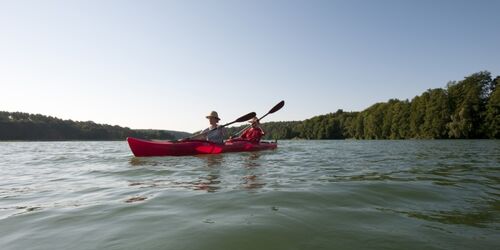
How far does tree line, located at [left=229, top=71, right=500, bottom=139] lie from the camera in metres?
48.6

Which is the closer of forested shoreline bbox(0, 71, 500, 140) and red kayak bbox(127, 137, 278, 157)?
red kayak bbox(127, 137, 278, 157)

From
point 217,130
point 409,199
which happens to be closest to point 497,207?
point 409,199

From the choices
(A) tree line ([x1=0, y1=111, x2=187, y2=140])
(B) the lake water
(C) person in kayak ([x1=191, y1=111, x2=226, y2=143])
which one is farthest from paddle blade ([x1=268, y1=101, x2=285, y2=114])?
(A) tree line ([x1=0, y1=111, x2=187, y2=140])

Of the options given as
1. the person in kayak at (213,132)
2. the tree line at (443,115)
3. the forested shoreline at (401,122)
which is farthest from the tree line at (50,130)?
the person in kayak at (213,132)

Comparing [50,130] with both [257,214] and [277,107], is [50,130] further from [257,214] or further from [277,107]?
[257,214]

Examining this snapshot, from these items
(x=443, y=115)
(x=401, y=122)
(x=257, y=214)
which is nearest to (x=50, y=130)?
(x=401, y=122)

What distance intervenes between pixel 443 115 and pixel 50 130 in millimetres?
84814

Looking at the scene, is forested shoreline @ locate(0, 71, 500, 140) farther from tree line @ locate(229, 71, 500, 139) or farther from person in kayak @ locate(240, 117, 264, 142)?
person in kayak @ locate(240, 117, 264, 142)

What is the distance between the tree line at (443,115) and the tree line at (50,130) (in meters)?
42.8

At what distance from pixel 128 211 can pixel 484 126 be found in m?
54.5

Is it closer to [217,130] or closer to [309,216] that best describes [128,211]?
[309,216]

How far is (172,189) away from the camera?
5.28 meters

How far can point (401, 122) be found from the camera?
211 feet

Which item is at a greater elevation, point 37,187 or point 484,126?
point 484,126
